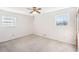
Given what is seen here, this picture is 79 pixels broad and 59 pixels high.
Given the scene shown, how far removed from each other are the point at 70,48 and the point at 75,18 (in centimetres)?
53

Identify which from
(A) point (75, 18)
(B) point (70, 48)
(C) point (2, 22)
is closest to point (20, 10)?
(C) point (2, 22)

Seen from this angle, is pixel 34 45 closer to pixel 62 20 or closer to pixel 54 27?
pixel 54 27

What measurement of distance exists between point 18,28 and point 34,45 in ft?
1.46

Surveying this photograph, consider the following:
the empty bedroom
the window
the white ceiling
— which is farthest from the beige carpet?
the white ceiling

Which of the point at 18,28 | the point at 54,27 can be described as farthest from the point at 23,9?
the point at 54,27

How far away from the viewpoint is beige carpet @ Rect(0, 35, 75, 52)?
1.37 m

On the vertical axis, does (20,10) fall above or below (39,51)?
above

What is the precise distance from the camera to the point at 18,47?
4.60 feet

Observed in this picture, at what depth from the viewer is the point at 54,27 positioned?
1.50 m
